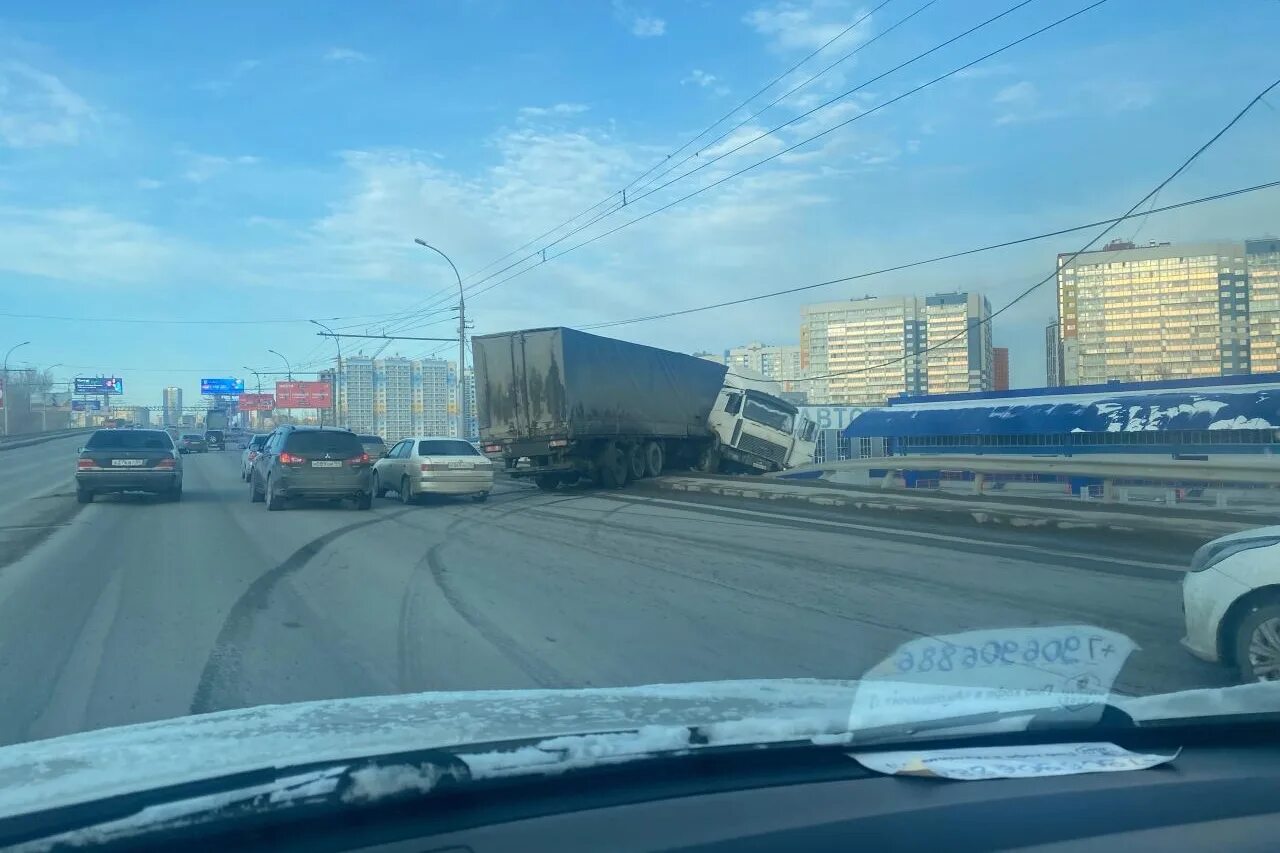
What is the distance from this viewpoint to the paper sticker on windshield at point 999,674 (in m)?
3.32

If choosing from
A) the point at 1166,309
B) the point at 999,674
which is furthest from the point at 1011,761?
the point at 1166,309

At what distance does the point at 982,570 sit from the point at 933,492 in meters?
11.6

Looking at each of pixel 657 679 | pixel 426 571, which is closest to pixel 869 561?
pixel 426 571

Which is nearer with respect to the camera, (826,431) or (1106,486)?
(1106,486)

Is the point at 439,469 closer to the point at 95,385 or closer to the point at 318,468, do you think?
the point at 318,468

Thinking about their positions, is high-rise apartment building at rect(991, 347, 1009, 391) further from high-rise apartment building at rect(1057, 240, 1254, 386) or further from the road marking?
the road marking

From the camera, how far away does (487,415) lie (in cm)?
2645

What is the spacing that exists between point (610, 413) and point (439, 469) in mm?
5536

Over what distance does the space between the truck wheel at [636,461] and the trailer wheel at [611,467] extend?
1.15 ft

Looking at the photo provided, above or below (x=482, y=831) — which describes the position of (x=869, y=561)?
below

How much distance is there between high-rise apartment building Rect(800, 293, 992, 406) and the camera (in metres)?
43.2

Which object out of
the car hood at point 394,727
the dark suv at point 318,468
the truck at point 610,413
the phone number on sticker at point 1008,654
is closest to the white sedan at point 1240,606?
the phone number on sticker at point 1008,654

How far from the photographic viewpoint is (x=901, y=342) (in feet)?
156

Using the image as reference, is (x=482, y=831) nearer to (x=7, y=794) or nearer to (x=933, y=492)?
(x=7, y=794)
